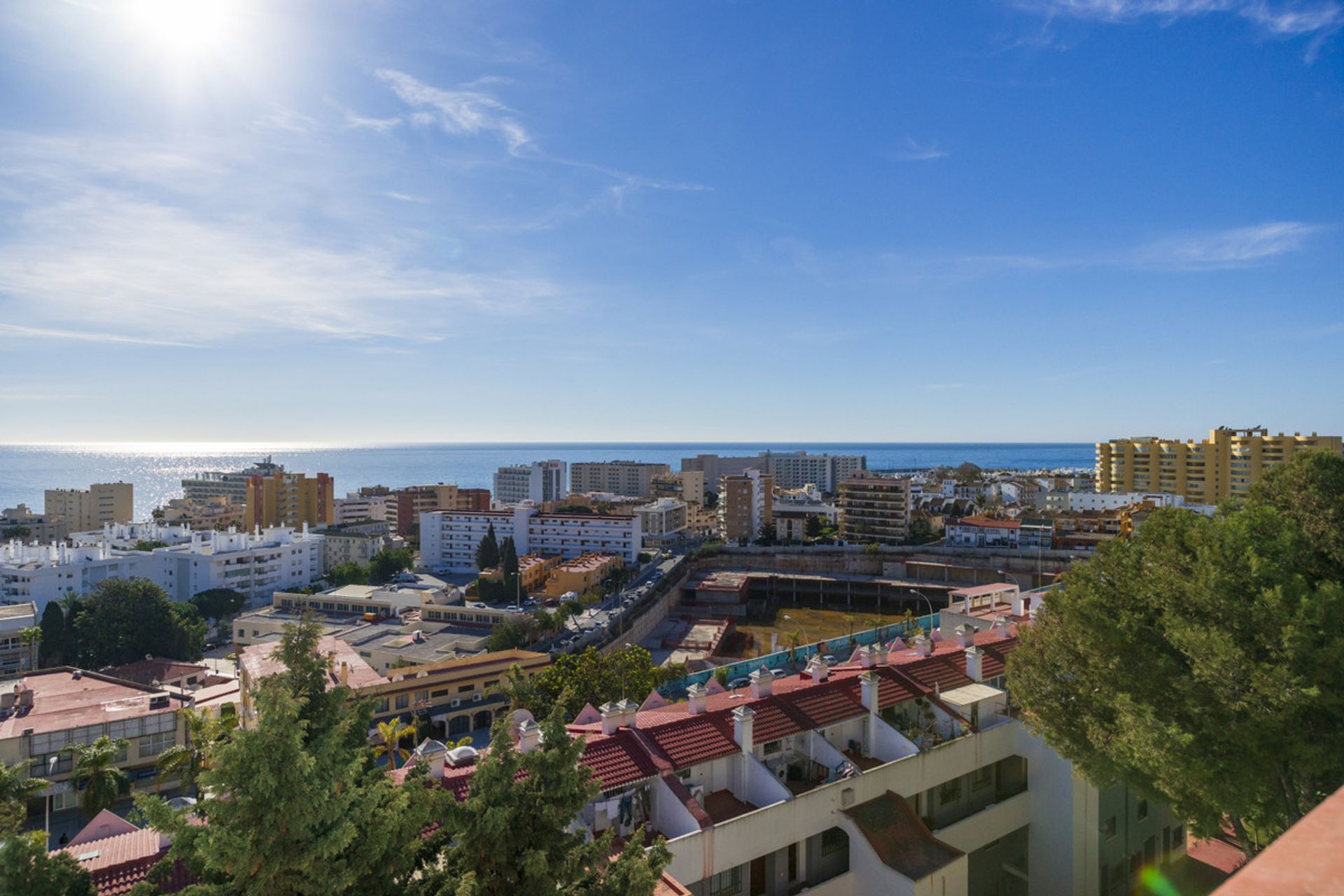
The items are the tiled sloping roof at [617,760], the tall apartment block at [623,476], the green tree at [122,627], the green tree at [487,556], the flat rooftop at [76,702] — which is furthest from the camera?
the tall apartment block at [623,476]

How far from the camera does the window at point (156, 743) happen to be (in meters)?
19.1

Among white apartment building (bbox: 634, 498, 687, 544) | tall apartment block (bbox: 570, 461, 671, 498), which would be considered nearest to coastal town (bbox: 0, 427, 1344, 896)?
white apartment building (bbox: 634, 498, 687, 544)

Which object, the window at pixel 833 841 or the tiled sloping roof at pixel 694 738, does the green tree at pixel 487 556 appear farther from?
the window at pixel 833 841

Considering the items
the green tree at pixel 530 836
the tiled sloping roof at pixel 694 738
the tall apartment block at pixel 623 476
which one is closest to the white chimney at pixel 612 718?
the tiled sloping roof at pixel 694 738

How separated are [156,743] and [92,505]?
214ft

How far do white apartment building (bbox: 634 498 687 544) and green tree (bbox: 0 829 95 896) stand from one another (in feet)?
182

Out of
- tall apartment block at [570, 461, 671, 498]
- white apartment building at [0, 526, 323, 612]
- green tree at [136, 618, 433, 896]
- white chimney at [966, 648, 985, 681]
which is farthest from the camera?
tall apartment block at [570, 461, 671, 498]

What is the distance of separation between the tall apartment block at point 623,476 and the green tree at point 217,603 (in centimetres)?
5788

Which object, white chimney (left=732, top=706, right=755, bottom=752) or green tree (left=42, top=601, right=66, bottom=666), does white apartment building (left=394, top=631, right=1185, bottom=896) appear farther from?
green tree (left=42, top=601, right=66, bottom=666)

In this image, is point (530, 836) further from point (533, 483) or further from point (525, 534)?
point (533, 483)

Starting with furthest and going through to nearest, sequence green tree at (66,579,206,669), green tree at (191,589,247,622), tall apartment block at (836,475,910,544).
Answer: tall apartment block at (836,475,910,544)
green tree at (191,589,247,622)
green tree at (66,579,206,669)

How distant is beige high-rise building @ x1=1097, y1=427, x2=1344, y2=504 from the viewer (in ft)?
177

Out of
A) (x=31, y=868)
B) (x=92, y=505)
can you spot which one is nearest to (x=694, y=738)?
(x=31, y=868)

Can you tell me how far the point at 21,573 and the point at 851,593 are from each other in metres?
42.5
